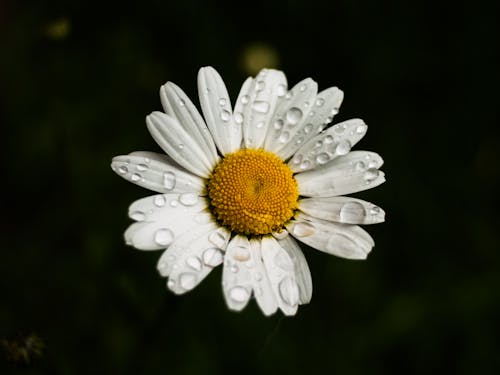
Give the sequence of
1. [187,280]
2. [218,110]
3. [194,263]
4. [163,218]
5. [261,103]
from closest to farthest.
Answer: [187,280] < [194,263] < [163,218] < [218,110] < [261,103]

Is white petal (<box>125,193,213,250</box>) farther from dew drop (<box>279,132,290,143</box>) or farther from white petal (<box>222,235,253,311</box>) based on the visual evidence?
dew drop (<box>279,132,290,143</box>)

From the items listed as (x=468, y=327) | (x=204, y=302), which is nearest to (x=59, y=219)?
Answer: (x=204, y=302)

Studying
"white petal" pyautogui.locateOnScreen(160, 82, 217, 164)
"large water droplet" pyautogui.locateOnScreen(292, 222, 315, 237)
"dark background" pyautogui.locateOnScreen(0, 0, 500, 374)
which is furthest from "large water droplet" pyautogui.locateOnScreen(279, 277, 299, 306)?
"dark background" pyautogui.locateOnScreen(0, 0, 500, 374)

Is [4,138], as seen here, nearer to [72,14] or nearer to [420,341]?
[72,14]

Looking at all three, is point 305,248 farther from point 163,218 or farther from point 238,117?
point 163,218

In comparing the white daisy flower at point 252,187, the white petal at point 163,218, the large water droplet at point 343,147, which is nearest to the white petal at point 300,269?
the white daisy flower at point 252,187

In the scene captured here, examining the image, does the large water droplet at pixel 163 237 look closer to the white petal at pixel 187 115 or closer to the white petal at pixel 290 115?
the white petal at pixel 187 115

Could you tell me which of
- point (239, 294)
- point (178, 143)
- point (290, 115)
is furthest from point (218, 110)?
point (239, 294)
